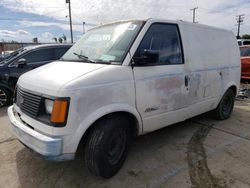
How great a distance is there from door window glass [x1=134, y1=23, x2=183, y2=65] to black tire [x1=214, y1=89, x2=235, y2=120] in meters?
2.00

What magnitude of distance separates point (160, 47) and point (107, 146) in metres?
1.68

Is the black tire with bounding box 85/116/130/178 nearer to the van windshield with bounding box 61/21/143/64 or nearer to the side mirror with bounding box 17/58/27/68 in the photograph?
the van windshield with bounding box 61/21/143/64

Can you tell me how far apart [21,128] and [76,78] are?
93cm

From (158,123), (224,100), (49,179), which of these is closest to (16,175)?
(49,179)

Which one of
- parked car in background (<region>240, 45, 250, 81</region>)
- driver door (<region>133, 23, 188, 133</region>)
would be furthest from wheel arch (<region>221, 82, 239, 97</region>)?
parked car in background (<region>240, 45, 250, 81</region>)

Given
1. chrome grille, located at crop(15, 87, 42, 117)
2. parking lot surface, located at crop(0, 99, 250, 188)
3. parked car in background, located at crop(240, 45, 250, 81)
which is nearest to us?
chrome grille, located at crop(15, 87, 42, 117)

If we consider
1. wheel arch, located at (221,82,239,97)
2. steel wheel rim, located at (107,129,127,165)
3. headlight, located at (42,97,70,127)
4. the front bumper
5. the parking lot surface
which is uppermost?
headlight, located at (42,97,70,127)

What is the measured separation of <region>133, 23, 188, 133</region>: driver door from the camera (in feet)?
9.74

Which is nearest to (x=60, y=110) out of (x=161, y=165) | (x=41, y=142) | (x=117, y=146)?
(x=41, y=142)

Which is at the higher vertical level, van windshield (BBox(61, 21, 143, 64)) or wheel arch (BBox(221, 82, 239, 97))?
van windshield (BBox(61, 21, 143, 64))

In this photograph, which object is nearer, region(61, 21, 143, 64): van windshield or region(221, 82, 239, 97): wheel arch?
region(61, 21, 143, 64): van windshield

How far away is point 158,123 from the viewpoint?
11.0 ft

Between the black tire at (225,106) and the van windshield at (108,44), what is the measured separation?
2947 mm

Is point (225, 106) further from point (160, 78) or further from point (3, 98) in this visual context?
point (3, 98)
